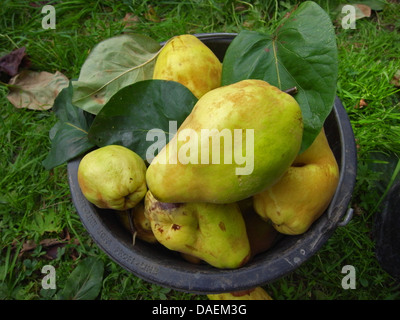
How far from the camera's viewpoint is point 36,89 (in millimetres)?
1632

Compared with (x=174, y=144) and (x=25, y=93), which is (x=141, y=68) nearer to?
(x=174, y=144)

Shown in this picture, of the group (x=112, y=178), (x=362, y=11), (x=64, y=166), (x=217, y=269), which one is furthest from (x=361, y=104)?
(x=64, y=166)

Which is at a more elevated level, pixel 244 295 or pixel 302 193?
pixel 302 193

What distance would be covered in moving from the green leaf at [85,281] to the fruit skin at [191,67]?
76cm

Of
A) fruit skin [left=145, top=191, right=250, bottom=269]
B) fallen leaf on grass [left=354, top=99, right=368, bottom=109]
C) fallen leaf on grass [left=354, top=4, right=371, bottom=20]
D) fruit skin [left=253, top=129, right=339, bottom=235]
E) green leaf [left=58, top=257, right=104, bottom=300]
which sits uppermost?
fallen leaf on grass [left=354, top=4, right=371, bottom=20]

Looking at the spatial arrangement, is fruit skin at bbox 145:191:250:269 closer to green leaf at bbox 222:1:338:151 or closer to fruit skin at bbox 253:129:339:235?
fruit skin at bbox 253:129:339:235

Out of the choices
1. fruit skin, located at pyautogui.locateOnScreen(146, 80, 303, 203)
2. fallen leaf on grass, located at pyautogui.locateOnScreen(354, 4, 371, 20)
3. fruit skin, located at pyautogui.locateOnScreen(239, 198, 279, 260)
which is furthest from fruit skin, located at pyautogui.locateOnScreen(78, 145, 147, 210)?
fallen leaf on grass, located at pyautogui.locateOnScreen(354, 4, 371, 20)

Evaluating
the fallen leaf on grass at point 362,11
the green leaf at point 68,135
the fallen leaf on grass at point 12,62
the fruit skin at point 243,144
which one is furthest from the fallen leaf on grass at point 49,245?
the fallen leaf on grass at point 362,11

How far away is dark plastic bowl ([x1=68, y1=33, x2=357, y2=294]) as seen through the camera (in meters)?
0.82

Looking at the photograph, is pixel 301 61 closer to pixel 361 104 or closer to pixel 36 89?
pixel 361 104

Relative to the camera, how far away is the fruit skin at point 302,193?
81cm

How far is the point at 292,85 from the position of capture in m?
0.86

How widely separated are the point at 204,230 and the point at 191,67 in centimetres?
38
